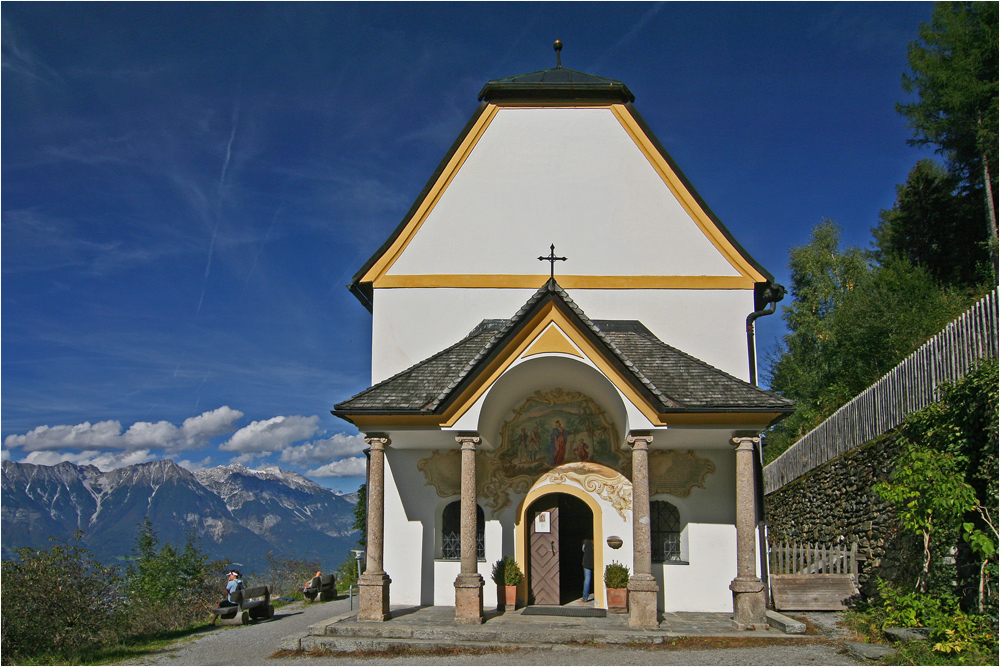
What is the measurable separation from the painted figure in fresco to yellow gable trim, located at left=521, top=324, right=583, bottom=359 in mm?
2266

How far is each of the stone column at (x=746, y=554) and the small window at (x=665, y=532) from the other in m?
2.11

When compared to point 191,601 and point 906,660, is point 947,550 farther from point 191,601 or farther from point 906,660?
point 191,601

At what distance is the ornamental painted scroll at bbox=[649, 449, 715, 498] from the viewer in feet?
46.9

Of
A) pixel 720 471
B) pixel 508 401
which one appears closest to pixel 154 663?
pixel 508 401

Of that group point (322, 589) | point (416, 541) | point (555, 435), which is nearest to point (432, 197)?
point (555, 435)

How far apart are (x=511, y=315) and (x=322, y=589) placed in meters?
9.85

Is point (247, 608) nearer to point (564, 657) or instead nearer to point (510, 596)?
point (510, 596)

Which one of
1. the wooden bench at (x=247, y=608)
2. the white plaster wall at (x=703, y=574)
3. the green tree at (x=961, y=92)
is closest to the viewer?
the white plaster wall at (x=703, y=574)

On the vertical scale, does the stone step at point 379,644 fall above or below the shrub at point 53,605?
below

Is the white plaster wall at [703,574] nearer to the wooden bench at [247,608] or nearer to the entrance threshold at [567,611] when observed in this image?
the entrance threshold at [567,611]

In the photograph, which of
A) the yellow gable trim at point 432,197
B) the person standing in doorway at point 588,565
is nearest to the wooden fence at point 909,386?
the person standing in doorway at point 588,565

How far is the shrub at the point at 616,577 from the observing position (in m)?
13.6

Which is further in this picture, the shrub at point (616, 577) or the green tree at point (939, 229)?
the green tree at point (939, 229)

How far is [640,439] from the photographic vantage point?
1252cm
